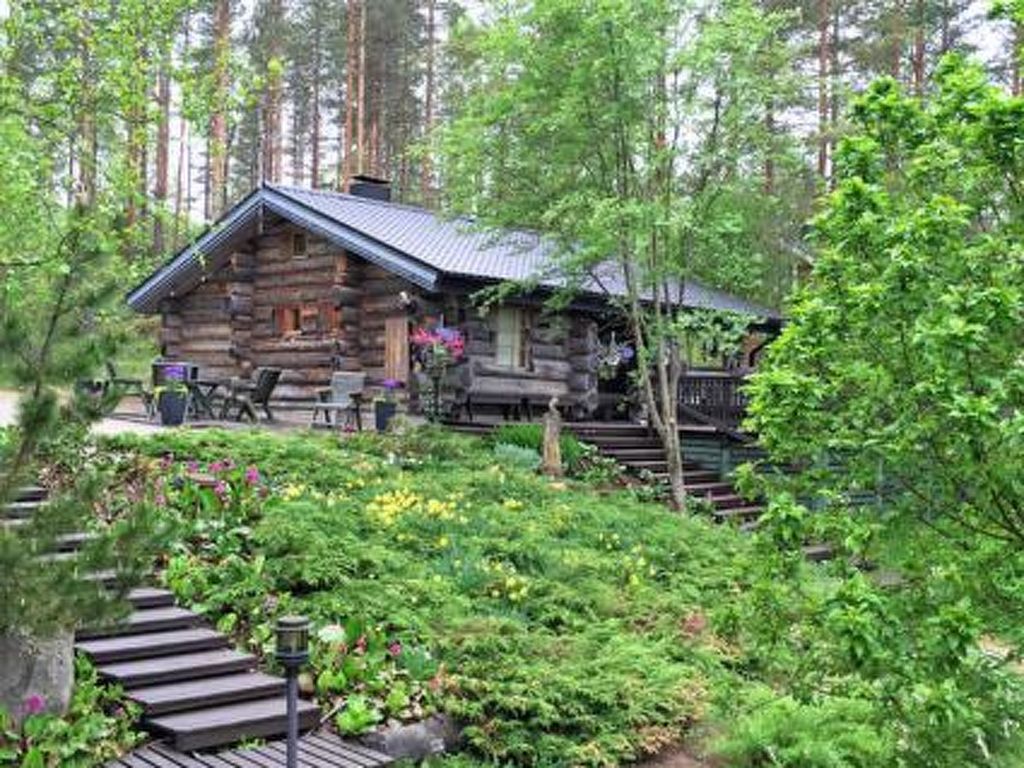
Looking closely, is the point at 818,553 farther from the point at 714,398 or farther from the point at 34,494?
the point at 34,494

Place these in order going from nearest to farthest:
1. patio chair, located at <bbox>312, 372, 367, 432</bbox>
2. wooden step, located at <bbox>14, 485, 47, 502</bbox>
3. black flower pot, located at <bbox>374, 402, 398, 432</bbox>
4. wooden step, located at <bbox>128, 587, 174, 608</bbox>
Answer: wooden step, located at <bbox>128, 587, 174, 608</bbox> → wooden step, located at <bbox>14, 485, 47, 502</bbox> → black flower pot, located at <bbox>374, 402, 398, 432</bbox> → patio chair, located at <bbox>312, 372, 367, 432</bbox>

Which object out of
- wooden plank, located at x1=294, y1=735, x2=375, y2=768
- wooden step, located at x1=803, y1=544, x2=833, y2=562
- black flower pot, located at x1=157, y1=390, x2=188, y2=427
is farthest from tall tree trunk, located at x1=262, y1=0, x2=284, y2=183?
wooden plank, located at x1=294, y1=735, x2=375, y2=768

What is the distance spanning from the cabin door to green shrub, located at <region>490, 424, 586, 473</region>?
2.42m

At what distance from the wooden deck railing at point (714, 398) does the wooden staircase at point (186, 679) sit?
1263 cm

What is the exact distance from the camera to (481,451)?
13.3 meters

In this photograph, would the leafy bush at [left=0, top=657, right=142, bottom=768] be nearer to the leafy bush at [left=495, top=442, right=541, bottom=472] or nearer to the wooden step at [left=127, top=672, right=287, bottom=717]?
the wooden step at [left=127, top=672, right=287, bottom=717]

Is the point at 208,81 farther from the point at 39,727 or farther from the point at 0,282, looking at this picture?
the point at 39,727

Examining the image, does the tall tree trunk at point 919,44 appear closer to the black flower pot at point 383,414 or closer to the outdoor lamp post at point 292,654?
the black flower pot at point 383,414

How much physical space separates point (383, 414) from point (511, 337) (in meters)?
3.80

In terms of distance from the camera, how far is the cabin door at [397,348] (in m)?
16.6


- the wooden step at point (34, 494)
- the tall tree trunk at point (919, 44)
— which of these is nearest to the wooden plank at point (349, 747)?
the wooden step at point (34, 494)

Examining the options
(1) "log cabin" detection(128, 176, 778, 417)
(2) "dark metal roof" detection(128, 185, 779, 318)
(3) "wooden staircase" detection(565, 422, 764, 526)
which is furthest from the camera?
(1) "log cabin" detection(128, 176, 778, 417)

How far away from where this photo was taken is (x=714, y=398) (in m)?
18.2

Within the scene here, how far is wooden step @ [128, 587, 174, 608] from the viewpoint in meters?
6.74
